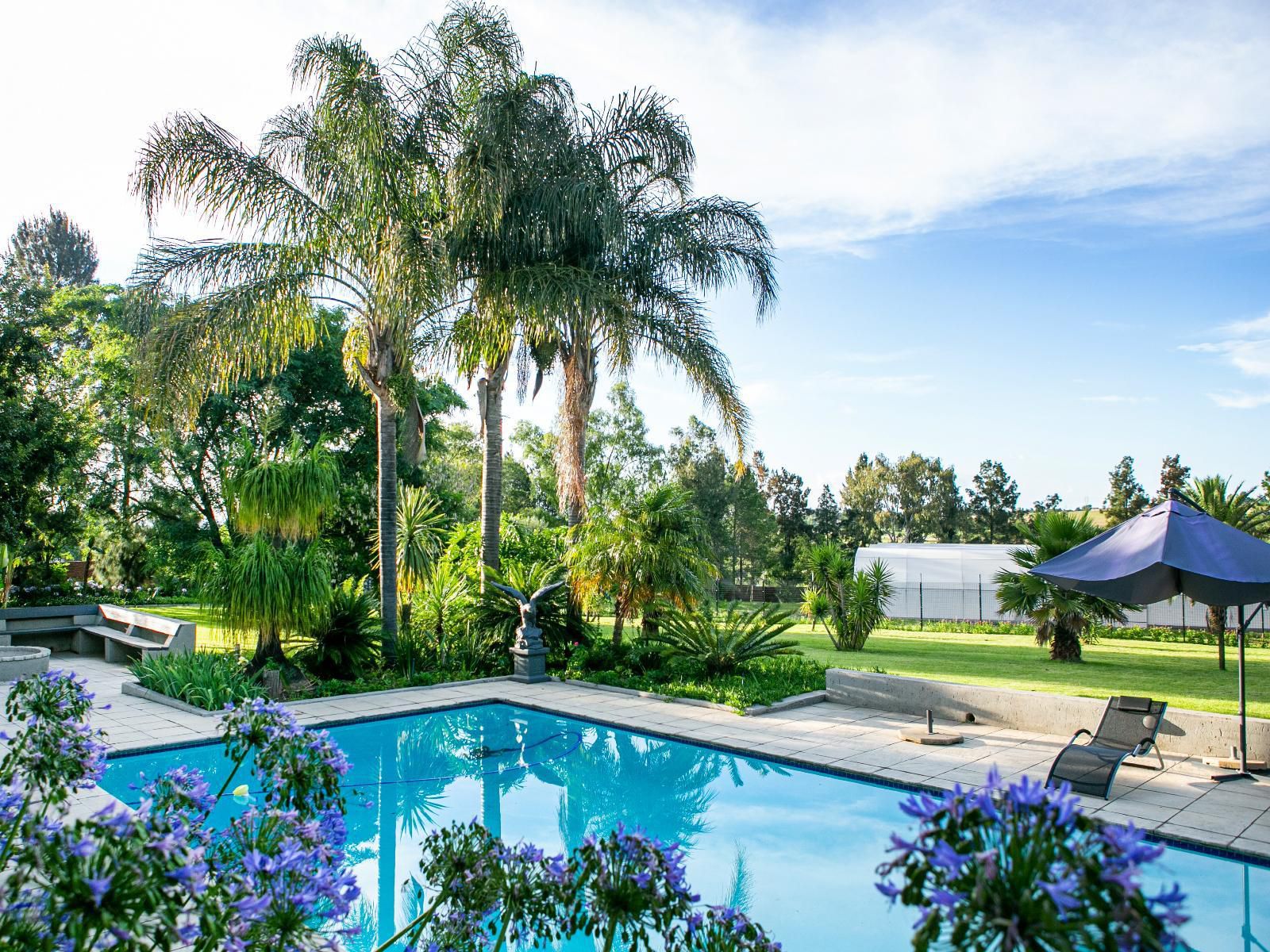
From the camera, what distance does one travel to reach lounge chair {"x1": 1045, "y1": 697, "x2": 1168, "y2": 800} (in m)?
6.39

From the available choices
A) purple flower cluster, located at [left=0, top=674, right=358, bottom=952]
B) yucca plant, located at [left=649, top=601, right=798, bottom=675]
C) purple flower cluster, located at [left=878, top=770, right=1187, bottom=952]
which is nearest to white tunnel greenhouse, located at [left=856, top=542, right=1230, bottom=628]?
yucca plant, located at [left=649, top=601, right=798, bottom=675]

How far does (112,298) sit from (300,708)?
57.1 ft

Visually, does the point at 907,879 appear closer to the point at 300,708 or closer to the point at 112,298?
the point at 300,708

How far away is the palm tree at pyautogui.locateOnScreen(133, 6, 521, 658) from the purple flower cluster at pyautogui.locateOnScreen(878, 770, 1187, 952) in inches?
391

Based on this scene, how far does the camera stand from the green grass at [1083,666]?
9.63 metres

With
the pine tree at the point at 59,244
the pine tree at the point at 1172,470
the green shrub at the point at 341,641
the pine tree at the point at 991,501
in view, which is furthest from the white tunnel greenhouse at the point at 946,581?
the pine tree at the point at 59,244

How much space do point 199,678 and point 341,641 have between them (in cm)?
184

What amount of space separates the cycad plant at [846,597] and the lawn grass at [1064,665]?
0.38m

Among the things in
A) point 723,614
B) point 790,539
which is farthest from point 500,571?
point 790,539

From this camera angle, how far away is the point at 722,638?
1131 cm

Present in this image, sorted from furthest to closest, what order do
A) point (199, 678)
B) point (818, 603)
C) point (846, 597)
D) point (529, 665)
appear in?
point (818, 603) → point (846, 597) → point (529, 665) → point (199, 678)

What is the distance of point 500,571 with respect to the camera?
494 inches

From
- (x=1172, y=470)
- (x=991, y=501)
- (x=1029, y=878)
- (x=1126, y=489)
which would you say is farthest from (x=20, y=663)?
(x=1126, y=489)

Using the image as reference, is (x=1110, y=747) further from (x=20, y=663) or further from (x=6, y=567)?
(x=6, y=567)
